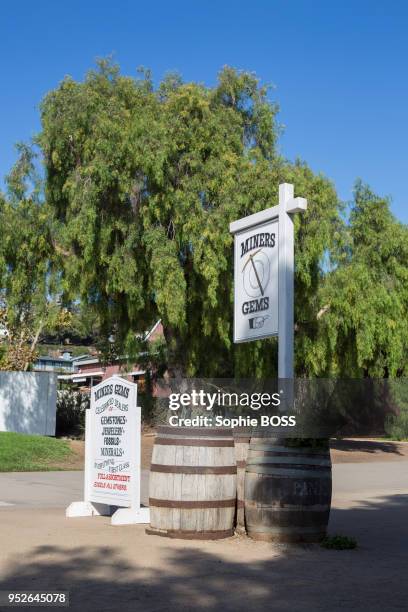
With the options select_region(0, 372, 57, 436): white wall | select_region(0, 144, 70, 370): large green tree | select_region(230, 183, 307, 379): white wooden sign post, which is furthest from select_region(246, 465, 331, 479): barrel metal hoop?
select_region(0, 372, 57, 436): white wall

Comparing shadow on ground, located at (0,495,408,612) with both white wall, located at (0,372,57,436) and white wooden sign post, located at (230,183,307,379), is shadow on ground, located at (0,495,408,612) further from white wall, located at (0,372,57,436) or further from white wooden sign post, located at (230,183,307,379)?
white wall, located at (0,372,57,436)

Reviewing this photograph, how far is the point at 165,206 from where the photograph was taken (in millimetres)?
22516

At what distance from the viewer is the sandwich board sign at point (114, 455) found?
10102mm

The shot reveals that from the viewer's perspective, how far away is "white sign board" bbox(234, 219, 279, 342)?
1013cm

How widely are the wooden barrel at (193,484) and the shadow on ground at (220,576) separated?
→ 21 centimetres

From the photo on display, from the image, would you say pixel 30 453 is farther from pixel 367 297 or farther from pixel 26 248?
pixel 367 297

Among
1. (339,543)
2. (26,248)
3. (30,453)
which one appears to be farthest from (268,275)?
(26,248)

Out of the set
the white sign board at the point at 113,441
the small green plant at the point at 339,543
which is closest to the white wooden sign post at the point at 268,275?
the white sign board at the point at 113,441

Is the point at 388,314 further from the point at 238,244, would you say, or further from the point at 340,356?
the point at 238,244

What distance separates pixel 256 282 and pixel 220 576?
437cm

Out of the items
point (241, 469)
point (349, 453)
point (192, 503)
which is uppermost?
point (241, 469)

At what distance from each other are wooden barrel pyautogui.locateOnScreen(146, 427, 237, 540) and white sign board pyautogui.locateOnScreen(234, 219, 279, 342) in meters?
1.80

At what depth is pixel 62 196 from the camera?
24141 mm

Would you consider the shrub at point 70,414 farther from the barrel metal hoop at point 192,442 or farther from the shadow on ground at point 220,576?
the shadow on ground at point 220,576
